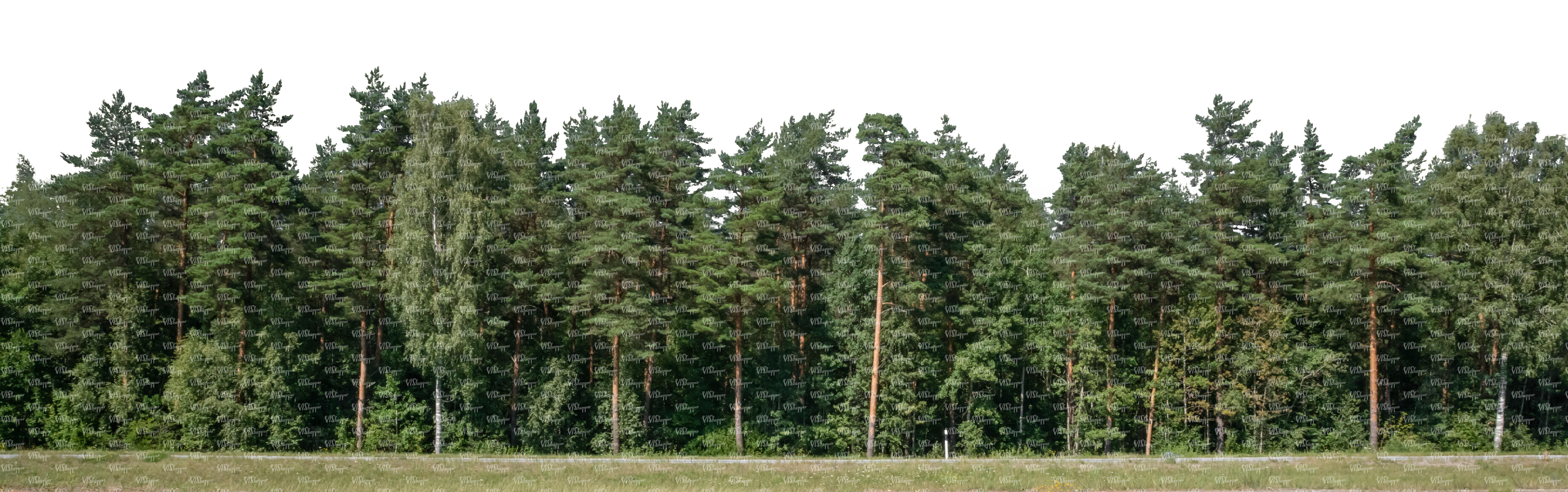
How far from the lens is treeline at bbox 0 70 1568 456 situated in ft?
134

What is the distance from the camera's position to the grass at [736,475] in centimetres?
2811

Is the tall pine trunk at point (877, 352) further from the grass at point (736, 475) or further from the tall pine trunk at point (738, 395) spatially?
the grass at point (736, 475)

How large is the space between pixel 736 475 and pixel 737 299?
12165 millimetres

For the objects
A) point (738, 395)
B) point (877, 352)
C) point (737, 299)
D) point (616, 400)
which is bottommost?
point (616, 400)

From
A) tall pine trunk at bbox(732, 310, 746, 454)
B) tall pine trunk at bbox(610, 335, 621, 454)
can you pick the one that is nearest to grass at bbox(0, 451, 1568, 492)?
tall pine trunk at bbox(610, 335, 621, 454)

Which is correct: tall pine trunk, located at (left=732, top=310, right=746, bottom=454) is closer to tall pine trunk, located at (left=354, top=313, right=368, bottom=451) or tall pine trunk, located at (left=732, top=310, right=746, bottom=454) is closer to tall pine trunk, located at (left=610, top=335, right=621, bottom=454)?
tall pine trunk, located at (left=610, top=335, right=621, bottom=454)

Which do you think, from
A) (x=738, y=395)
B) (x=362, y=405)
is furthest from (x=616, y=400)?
(x=362, y=405)

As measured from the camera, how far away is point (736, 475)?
31.6 metres

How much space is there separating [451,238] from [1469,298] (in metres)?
47.6

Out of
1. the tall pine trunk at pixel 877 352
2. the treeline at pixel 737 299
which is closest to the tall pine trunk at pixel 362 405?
the treeline at pixel 737 299

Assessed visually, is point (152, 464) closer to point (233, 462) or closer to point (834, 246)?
point (233, 462)

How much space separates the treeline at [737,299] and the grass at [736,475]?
7908 millimetres

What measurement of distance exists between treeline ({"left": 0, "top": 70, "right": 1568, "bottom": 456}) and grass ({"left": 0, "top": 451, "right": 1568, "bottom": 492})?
25.9ft

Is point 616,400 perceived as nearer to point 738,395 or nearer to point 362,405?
point 738,395
